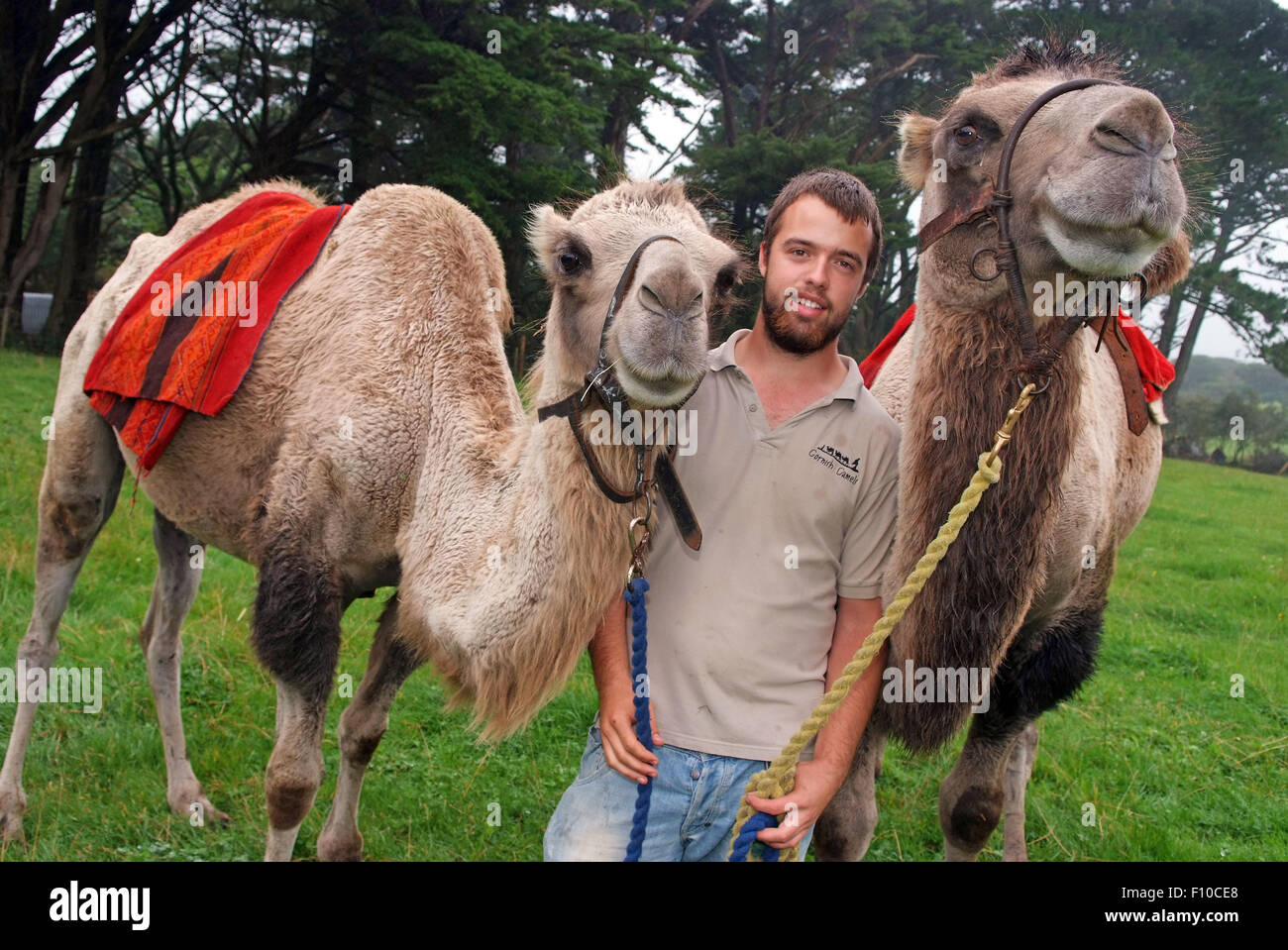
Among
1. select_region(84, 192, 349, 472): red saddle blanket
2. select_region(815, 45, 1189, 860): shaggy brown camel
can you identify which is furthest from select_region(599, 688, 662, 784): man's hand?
select_region(84, 192, 349, 472): red saddle blanket

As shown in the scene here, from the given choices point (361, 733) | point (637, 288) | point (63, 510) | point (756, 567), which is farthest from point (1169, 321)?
point (637, 288)

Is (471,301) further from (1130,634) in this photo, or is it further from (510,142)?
(510,142)

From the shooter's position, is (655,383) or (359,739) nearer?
(655,383)

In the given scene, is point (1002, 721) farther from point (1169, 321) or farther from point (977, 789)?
point (1169, 321)

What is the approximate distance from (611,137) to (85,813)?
1782 cm

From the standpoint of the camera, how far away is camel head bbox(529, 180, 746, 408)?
2.55m

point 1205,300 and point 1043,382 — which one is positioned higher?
point 1205,300

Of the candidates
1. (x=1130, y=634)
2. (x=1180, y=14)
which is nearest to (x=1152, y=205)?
(x=1130, y=634)

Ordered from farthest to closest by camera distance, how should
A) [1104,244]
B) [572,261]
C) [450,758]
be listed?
[450,758]
[572,261]
[1104,244]

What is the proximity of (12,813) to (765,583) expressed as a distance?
3.82 m

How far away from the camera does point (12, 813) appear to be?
4621 millimetres

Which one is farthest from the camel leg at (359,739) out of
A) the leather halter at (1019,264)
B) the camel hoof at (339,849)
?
the leather halter at (1019,264)

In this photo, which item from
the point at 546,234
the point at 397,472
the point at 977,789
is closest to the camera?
the point at 546,234

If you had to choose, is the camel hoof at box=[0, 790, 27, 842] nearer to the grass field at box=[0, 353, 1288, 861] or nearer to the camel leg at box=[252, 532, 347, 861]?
the grass field at box=[0, 353, 1288, 861]
